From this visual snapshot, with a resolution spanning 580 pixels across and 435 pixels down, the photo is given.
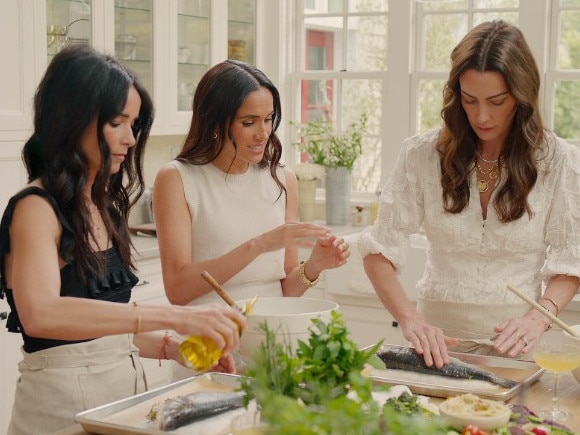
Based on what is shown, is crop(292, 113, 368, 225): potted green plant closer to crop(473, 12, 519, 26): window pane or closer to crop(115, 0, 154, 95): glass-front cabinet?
crop(473, 12, 519, 26): window pane

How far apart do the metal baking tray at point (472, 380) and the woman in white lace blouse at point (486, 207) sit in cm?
17

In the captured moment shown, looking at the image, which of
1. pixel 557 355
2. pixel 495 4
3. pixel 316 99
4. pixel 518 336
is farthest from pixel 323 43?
pixel 557 355

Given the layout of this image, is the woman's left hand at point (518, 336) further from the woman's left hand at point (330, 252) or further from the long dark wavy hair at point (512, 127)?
the woman's left hand at point (330, 252)

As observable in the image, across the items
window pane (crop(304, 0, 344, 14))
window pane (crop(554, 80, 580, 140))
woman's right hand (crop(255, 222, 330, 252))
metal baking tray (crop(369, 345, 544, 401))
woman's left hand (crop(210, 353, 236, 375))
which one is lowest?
metal baking tray (crop(369, 345, 544, 401))

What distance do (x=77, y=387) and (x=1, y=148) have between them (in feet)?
6.02

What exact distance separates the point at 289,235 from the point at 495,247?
587 mm

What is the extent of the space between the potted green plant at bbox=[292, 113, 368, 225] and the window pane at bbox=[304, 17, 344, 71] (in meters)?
0.40

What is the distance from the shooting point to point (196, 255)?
8.59 feet

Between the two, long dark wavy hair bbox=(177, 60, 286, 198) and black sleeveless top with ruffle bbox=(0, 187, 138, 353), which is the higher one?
long dark wavy hair bbox=(177, 60, 286, 198)

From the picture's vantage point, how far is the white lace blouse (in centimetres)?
258

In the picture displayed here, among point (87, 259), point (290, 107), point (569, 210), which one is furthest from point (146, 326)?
point (290, 107)

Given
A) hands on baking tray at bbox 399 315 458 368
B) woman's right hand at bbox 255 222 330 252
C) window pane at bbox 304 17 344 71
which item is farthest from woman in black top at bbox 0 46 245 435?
window pane at bbox 304 17 344 71

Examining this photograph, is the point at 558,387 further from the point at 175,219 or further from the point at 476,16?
the point at 476,16

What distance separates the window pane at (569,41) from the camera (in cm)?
465
